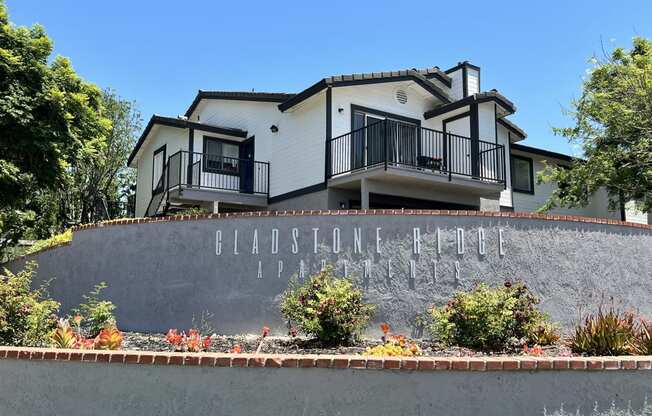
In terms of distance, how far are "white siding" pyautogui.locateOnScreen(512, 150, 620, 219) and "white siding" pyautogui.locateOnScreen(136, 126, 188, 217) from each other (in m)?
11.7

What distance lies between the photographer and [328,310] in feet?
25.5

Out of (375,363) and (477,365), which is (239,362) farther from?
(477,365)

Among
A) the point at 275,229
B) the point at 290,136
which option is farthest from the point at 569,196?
the point at 275,229

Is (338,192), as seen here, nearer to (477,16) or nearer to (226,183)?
(226,183)

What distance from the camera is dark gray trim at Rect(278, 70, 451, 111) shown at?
15.3m

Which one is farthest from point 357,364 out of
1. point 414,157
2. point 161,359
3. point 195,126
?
point 195,126

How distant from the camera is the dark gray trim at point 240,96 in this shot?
688 inches

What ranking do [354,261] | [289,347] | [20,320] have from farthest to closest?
1. [354,261]
2. [289,347]
3. [20,320]

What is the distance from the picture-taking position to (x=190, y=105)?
21172 millimetres

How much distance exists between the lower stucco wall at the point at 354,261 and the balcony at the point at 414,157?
4.94 m

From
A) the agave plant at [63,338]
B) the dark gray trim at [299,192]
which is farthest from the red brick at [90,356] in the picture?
the dark gray trim at [299,192]

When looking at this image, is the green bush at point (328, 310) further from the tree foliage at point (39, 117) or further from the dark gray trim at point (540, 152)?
the dark gray trim at point (540, 152)

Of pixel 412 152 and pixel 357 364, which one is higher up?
pixel 412 152

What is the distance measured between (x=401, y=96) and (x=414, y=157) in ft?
8.75
